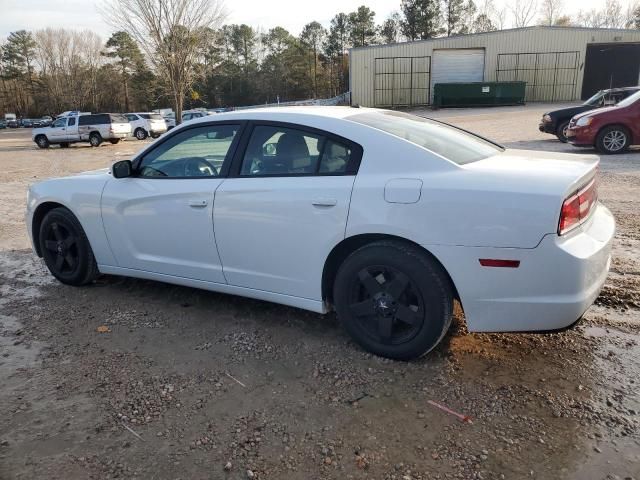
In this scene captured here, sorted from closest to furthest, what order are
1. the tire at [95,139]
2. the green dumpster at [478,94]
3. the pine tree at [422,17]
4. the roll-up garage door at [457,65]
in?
the tire at [95,139]
the green dumpster at [478,94]
the roll-up garage door at [457,65]
the pine tree at [422,17]

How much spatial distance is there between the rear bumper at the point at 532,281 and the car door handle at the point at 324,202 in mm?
657

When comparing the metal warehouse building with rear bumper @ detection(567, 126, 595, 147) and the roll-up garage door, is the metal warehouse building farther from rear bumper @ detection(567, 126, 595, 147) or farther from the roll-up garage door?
rear bumper @ detection(567, 126, 595, 147)

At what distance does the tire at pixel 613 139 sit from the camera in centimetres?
1150

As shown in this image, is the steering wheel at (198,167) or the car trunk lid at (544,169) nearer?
the car trunk lid at (544,169)

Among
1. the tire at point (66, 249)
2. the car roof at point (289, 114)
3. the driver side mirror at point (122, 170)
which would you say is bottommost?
the tire at point (66, 249)

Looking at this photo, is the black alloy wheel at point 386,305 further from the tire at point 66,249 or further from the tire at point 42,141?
the tire at point 42,141

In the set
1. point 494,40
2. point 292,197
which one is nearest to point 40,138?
point 292,197

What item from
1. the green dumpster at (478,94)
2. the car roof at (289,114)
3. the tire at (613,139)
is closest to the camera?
the car roof at (289,114)

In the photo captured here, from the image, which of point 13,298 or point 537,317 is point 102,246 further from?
point 537,317

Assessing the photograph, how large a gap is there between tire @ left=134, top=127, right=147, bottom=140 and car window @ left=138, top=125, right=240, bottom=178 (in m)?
28.5

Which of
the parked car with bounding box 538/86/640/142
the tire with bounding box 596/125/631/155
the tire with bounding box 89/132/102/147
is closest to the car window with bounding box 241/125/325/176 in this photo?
the tire with bounding box 596/125/631/155

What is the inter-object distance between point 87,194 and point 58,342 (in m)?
1.29

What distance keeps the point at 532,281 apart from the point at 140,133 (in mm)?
31036

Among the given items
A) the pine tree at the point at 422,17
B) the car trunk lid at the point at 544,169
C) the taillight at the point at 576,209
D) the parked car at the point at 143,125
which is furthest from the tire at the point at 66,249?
the pine tree at the point at 422,17
